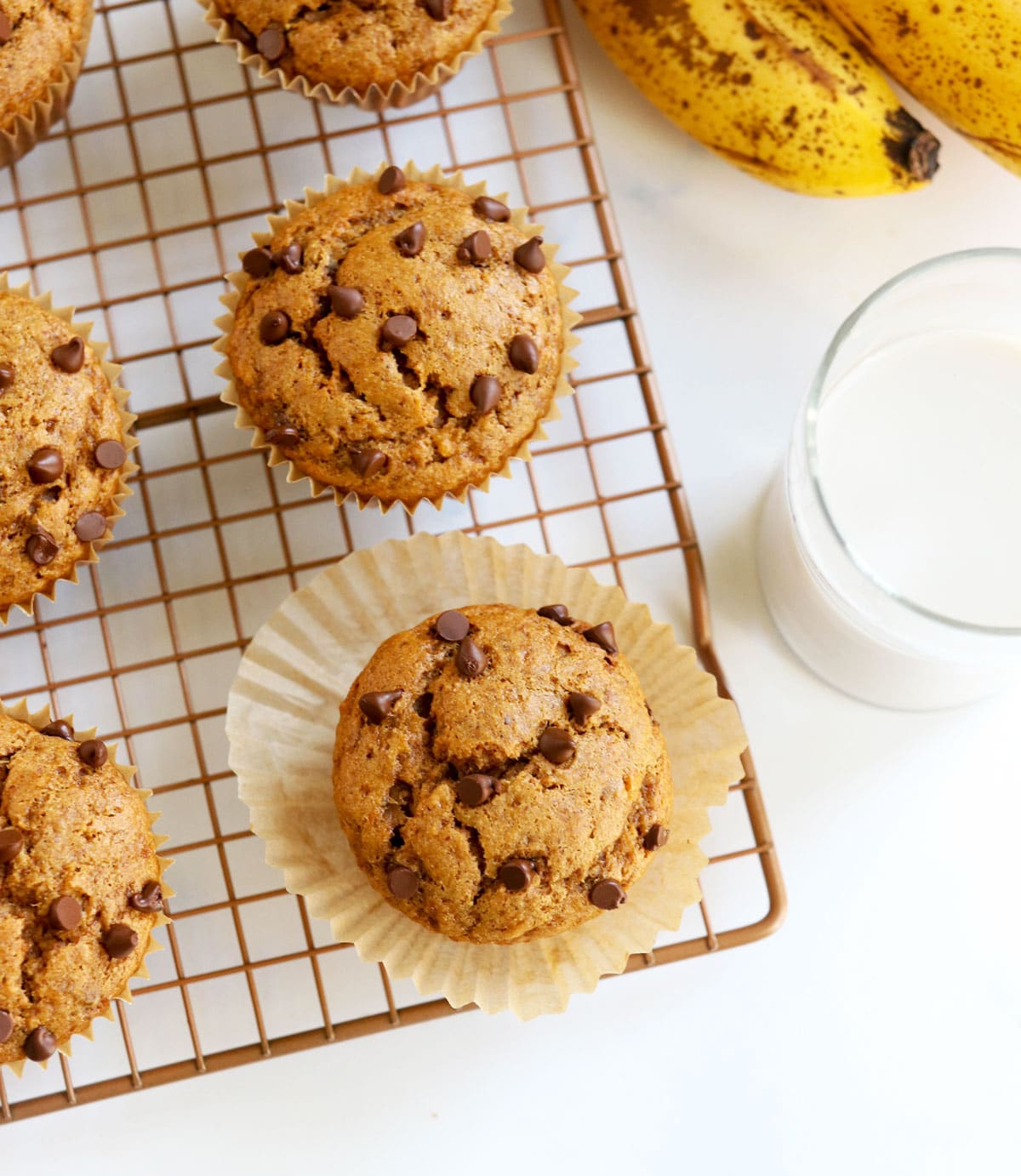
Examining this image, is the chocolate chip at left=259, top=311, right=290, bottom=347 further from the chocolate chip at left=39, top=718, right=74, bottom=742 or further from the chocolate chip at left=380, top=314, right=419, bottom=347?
the chocolate chip at left=39, top=718, right=74, bottom=742

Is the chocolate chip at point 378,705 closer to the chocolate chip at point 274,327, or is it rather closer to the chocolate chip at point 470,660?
the chocolate chip at point 470,660

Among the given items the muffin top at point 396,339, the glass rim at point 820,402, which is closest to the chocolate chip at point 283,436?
the muffin top at point 396,339

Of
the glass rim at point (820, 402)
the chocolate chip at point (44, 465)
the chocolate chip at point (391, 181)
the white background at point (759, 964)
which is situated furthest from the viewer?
the white background at point (759, 964)

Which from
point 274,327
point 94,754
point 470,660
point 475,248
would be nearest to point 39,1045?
point 94,754

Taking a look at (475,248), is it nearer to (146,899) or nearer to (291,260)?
(291,260)

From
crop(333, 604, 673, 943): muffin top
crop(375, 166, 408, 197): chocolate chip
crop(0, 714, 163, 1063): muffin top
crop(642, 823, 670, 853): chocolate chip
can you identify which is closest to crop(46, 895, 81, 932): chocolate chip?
crop(0, 714, 163, 1063): muffin top

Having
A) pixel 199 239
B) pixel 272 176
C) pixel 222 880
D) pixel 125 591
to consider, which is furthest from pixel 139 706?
pixel 272 176
